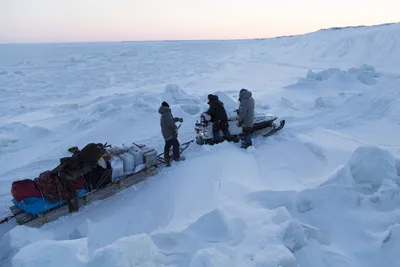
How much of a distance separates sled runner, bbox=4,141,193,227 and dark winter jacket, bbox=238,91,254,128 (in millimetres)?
2050

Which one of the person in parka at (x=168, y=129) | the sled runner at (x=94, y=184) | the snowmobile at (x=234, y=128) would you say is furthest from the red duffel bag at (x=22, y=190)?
the snowmobile at (x=234, y=128)

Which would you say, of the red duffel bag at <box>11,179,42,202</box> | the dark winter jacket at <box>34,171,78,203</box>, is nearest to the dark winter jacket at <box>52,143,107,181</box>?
the dark winter jacket at <box>34,171,78,203</box>

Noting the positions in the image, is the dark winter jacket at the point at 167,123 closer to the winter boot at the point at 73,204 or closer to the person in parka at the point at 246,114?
the person in parka at the point at 246,114

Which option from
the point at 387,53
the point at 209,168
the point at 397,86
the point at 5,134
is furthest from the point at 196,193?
Answer: the point at 387,53

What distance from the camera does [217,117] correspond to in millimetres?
7113

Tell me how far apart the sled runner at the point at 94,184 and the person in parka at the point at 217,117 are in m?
1.52

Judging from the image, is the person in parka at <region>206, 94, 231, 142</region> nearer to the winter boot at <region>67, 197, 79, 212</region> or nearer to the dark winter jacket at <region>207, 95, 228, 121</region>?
the dark winter jacket at <region>207, 95, 228, 121</region>

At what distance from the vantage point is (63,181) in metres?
4.84

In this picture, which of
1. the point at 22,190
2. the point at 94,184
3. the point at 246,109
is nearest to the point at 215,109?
the point at 246,109

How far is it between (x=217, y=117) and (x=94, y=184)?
308 cm

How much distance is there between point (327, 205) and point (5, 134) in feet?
28.8

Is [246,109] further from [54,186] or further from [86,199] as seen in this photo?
[54,186]

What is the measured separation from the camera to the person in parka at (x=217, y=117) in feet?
23.0

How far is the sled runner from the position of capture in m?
4.75
